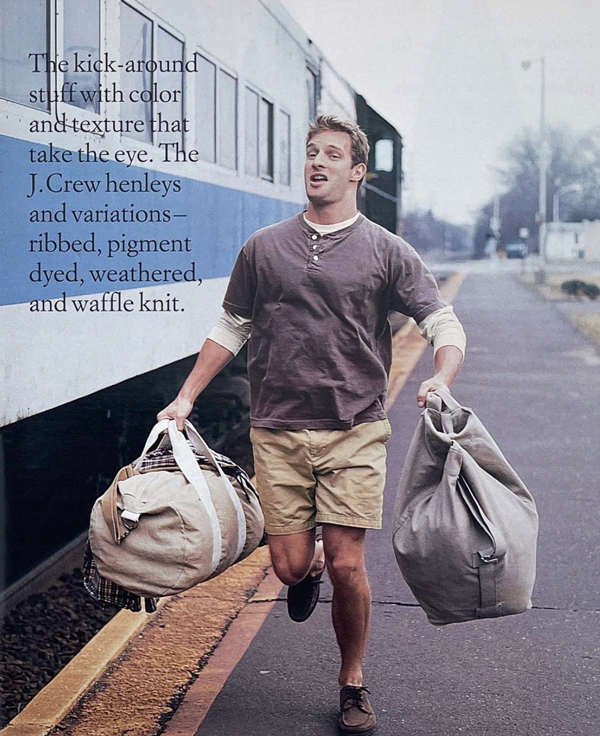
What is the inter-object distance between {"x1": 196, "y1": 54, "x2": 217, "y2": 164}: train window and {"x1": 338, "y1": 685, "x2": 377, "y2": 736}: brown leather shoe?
2.84m

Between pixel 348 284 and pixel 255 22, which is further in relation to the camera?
pixel 255 22

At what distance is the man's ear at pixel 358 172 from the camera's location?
11.2ft

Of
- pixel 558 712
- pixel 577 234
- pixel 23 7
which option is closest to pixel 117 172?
pixel 23 7

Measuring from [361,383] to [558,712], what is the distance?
3.96ft

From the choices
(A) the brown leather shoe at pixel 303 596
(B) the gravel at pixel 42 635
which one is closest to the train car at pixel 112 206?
(B) the gravel at pixel 42 635

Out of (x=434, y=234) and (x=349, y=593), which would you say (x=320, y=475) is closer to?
(x=349, y=593)

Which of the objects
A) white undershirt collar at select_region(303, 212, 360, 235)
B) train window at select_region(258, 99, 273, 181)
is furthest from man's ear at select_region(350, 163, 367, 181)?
train window at select_region(258, 99, 273, 181)

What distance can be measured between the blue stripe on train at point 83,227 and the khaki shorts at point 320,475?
0.87 meters

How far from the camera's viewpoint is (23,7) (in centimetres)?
365

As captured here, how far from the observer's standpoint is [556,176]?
26.7 ft

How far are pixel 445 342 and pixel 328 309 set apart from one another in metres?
0.36

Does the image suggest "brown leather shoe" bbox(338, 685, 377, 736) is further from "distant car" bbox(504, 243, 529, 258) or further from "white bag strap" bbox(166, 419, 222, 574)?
"distant car" bbox(504, 243, 529, 258)

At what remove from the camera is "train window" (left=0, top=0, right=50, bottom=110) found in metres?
3.54

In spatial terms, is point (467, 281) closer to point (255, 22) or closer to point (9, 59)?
point (255, 22)
